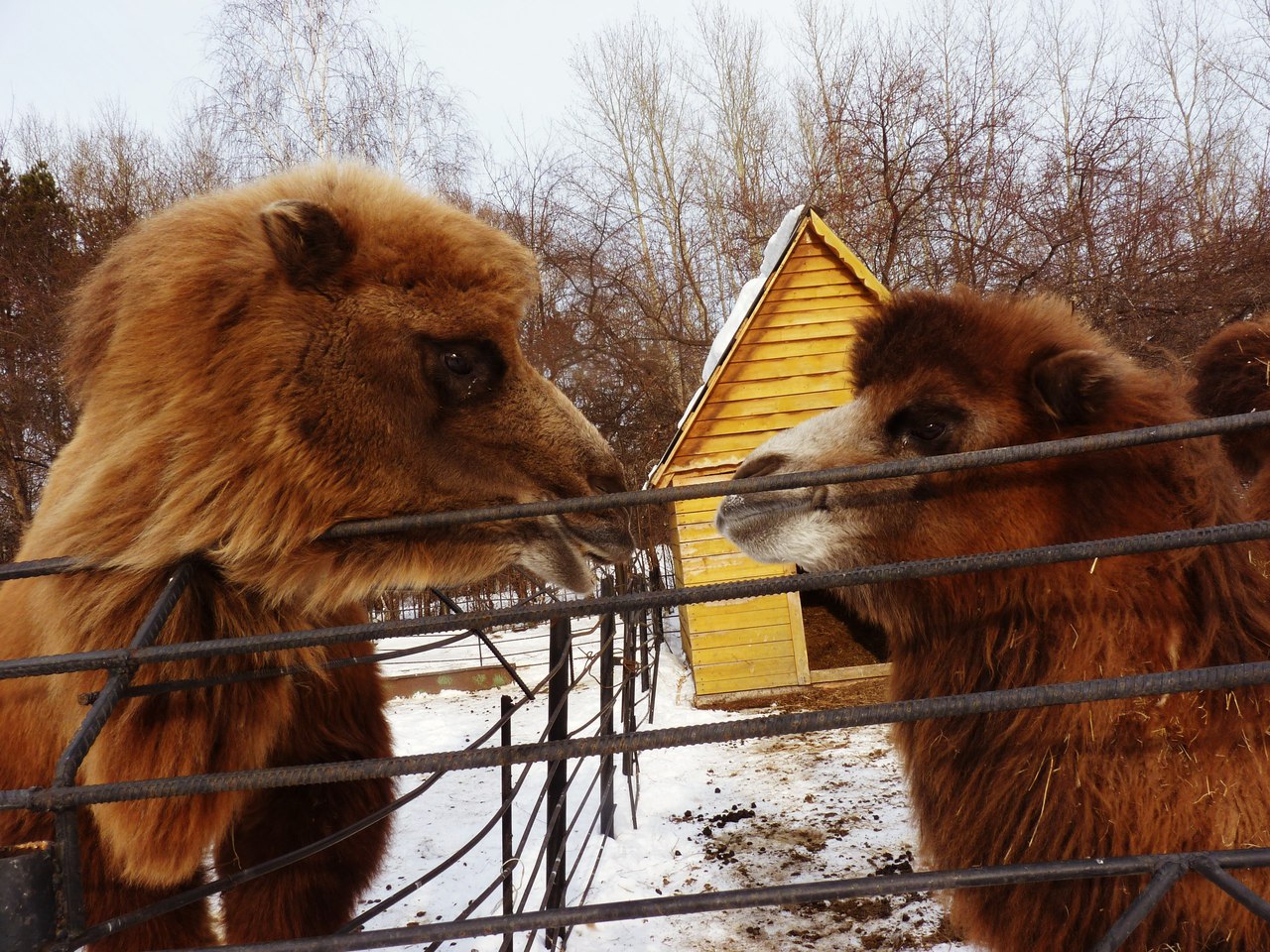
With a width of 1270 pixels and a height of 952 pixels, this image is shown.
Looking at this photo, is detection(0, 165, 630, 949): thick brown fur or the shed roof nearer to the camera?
detection(0, 165, 630, 949): thick brown fur

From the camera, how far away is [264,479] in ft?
5.56

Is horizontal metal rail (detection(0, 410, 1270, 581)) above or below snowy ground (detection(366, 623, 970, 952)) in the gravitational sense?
above

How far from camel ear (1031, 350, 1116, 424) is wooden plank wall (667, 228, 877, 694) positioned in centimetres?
707

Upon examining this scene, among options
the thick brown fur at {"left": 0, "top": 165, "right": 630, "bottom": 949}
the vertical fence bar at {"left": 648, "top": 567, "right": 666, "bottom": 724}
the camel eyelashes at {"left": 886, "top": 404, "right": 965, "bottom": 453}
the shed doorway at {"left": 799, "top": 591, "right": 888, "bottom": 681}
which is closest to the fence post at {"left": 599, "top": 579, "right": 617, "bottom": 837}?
the vertical fence bar at {"left": 648, "top": 567, "right": 666, "bottom": 724}

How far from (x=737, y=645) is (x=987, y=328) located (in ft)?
25.8

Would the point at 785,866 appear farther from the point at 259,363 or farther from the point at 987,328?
the point at 259,363

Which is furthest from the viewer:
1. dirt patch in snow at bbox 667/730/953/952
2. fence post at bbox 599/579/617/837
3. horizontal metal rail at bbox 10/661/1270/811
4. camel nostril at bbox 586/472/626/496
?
fence post at bbox 599/579/617/837

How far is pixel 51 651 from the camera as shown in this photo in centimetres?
168

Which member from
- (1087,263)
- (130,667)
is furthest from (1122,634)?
(1087,263)

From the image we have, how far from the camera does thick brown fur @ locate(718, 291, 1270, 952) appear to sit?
1579 mm

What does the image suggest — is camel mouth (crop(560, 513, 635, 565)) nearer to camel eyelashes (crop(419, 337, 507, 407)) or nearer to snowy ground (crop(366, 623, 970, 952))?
camel eyelashes (crop(419, 337, 507, 407))

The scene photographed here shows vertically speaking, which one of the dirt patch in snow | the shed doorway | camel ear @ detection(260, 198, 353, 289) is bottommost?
the dirt patch in snow

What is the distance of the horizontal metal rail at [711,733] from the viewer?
116 centimetres

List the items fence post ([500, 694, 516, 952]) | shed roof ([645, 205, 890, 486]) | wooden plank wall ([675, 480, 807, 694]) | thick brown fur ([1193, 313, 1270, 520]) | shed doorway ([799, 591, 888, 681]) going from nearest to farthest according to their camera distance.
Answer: thick brown fur ([1193, 313, 1270, 520]) → fence post ([500, 694, 516, 952]) → shed roof ([645, 205, 890, 486]) → wooden plank wall ([675, 480, 807, 694]) → shed doorway ([799, 591, 888, 681])
